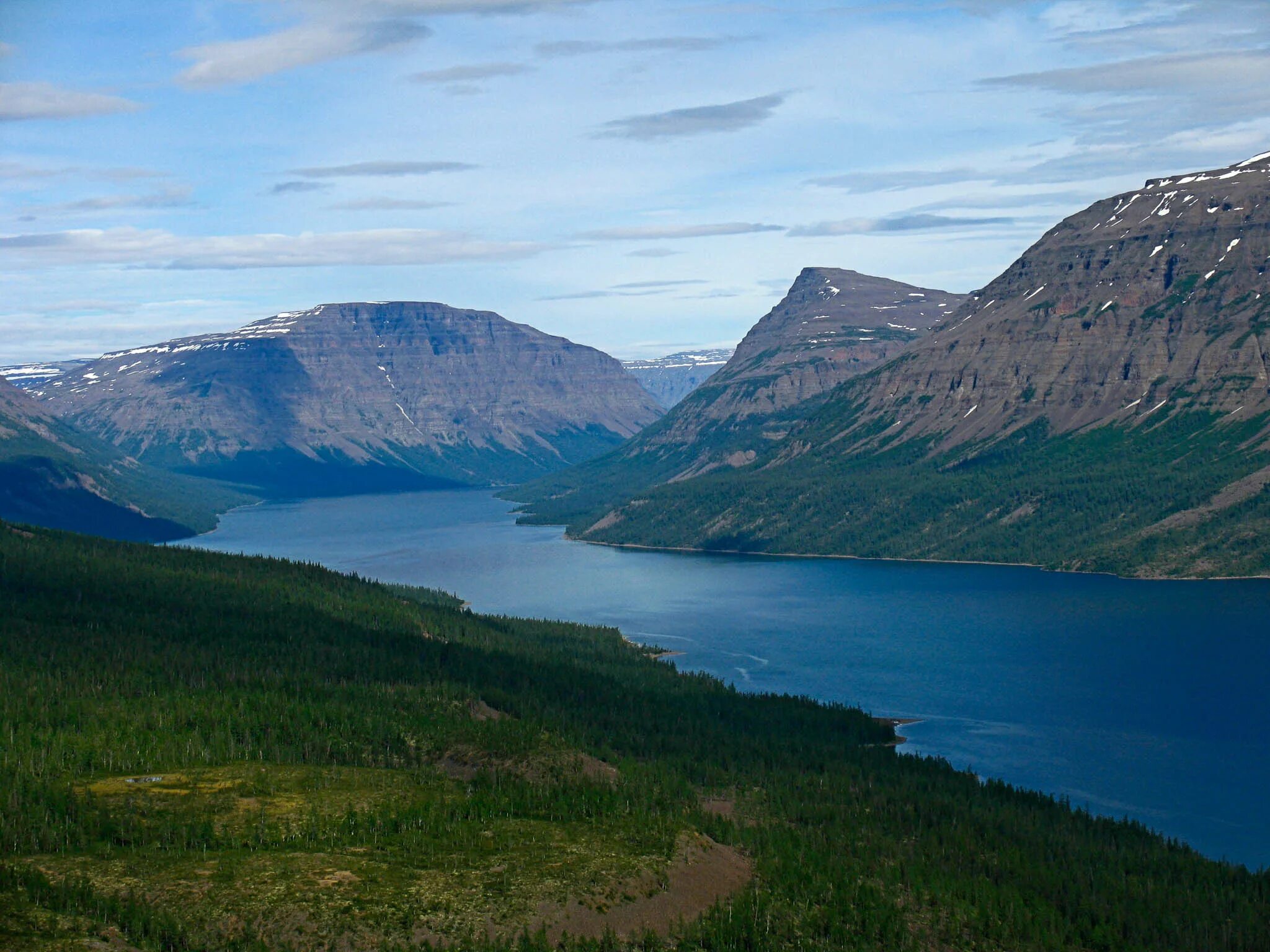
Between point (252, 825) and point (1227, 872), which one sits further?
point (1227, 872)

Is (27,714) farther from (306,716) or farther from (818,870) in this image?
(818,870)

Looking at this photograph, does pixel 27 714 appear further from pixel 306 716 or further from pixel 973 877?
pixel 973 877

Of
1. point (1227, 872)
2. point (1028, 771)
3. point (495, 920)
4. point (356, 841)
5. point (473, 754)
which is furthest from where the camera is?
point (1028, 771)

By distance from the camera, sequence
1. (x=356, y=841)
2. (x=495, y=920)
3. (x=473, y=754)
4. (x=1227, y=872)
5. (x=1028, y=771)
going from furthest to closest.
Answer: (x=1028, y=771) < (x=473, y=754) < (x=1227, y=872) < (x=356, y=841) < (x=495, y=920)

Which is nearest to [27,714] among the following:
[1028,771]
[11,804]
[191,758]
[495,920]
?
[191,758]

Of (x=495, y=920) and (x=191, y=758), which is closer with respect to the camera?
(x=495, y=920)

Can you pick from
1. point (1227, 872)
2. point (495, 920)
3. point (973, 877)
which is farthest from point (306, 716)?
point (1227, 872)
